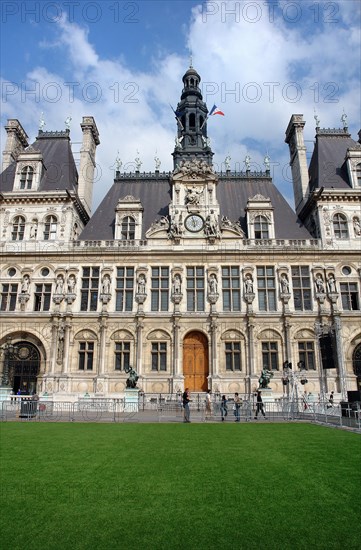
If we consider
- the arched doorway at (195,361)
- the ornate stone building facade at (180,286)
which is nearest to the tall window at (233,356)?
the ornate stone building facade at (180,286)

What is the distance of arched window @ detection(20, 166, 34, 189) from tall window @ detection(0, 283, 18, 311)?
381 inches

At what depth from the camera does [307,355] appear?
3177 centimetres

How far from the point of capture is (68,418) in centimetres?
2073

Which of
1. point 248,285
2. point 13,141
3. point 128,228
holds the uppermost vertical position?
point 13,141

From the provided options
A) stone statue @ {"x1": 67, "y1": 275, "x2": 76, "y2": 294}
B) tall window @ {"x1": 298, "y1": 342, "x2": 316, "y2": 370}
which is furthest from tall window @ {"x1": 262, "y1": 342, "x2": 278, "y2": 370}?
stone statue @ {"x1": 67, "y1": 275, "x2": 76, "y2": 294}

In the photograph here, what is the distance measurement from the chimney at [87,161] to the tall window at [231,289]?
1607 cm

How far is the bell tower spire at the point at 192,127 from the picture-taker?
41969mm

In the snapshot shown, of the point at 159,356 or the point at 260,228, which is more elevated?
the point at 260,228

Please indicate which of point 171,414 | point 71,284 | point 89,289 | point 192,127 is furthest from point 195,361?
point 192,127

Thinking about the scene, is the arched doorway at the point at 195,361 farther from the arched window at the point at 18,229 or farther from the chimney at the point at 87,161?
the chimney at the point at 87,161

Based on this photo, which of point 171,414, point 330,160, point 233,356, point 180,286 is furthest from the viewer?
point 330,160

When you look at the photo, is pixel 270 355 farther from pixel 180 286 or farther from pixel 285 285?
pixel 180 286

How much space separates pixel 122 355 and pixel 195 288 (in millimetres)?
8000

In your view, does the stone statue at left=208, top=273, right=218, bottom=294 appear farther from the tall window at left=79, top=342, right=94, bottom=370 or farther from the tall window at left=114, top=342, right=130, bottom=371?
the tall window at left=79, top=342, right=94, bottom=370
